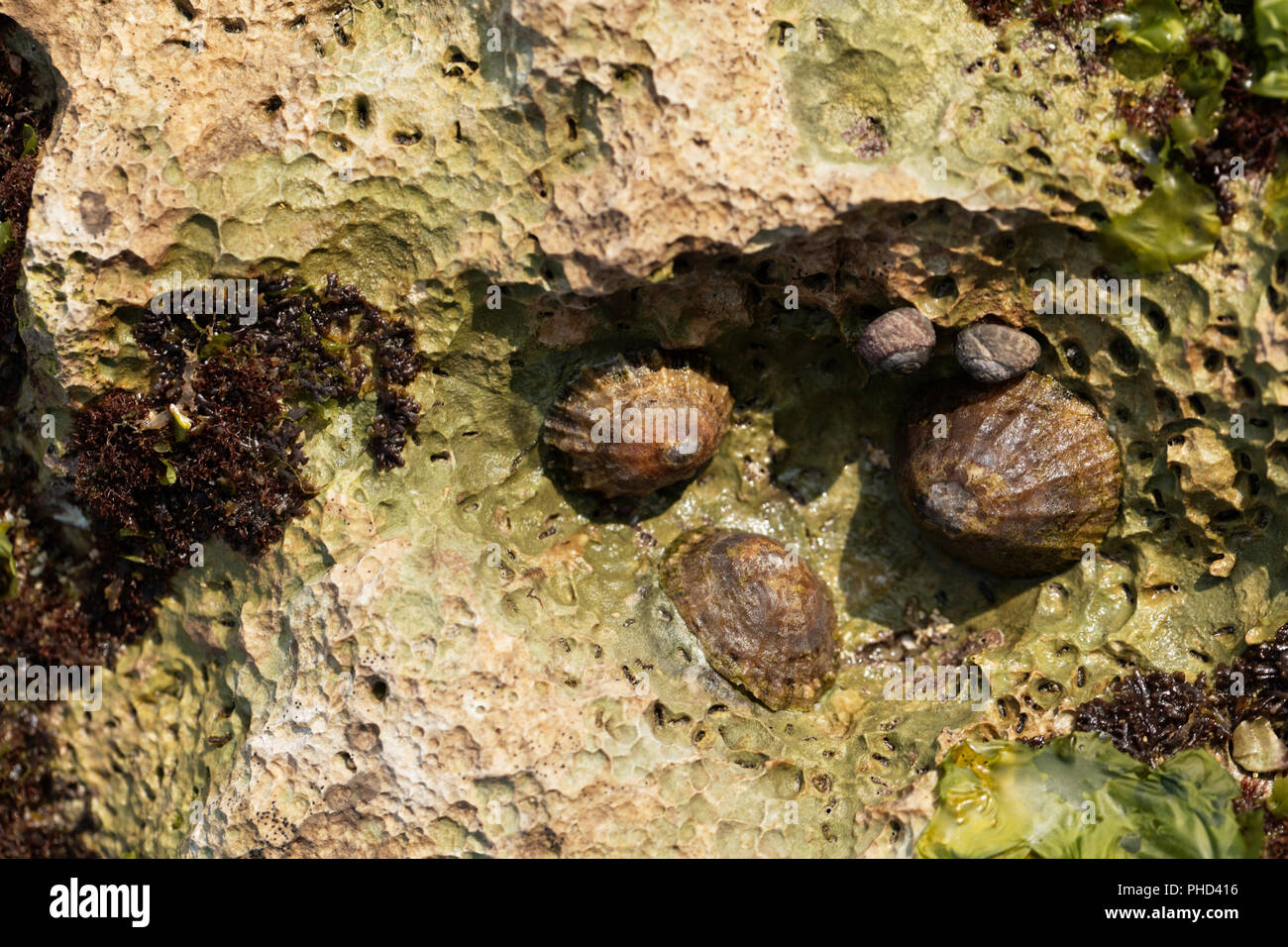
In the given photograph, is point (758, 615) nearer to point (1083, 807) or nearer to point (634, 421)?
point (634, 421)

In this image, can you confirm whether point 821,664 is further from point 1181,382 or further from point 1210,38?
point 1210,38

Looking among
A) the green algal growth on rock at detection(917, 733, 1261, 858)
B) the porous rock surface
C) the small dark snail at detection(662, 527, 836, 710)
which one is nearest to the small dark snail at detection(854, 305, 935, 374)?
the porous rock surface

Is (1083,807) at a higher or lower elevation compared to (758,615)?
lower

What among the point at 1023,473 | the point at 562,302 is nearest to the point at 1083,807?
the point at 1023,473

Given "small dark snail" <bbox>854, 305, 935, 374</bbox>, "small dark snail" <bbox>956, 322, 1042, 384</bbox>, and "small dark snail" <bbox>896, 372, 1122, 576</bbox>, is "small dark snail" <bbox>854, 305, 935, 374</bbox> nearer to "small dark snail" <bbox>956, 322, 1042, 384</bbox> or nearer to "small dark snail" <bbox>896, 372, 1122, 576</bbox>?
"small dark snail" <bbox>956, 322, 1042, 384</bbox>

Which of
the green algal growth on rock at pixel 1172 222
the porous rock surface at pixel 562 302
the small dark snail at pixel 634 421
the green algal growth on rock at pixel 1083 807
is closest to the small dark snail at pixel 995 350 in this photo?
the porous rock surface at pixel 562 302

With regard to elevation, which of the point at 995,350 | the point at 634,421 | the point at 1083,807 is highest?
the point at 995,350

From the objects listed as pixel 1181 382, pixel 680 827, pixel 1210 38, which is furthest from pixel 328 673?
pixel 1210 38
